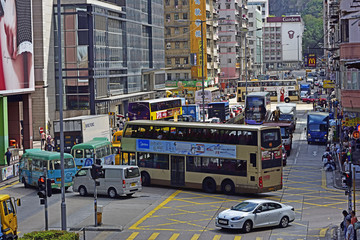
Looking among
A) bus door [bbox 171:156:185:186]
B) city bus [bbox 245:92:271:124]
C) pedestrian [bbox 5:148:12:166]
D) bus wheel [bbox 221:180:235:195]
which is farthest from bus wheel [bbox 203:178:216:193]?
city bus [bbox 245:92:271:124]

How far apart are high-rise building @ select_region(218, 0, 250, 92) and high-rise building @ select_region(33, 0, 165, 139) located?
6262 centimetres

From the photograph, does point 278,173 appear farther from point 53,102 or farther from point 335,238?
point 53,102

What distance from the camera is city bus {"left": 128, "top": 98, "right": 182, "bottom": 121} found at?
77.4m

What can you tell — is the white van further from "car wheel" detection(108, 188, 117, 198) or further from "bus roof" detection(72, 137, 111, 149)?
"bus roof" detection(72, 137, 111, 149)

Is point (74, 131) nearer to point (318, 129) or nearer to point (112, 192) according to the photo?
point (112, 192)

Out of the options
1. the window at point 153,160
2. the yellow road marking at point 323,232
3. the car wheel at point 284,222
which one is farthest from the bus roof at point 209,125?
the yellow road marking at point 323,232

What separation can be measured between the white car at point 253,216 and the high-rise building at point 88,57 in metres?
39.9

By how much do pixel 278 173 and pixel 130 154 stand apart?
10095 mm

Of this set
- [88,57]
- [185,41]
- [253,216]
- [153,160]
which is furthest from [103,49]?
[253,216]

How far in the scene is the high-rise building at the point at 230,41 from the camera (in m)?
166

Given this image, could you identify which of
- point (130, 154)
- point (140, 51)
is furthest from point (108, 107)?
point (130, 154)

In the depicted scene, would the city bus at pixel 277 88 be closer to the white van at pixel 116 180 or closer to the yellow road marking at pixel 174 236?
the white van at pixel 116 180

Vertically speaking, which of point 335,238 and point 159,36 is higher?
point 159,36

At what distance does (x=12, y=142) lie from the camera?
63438mm
